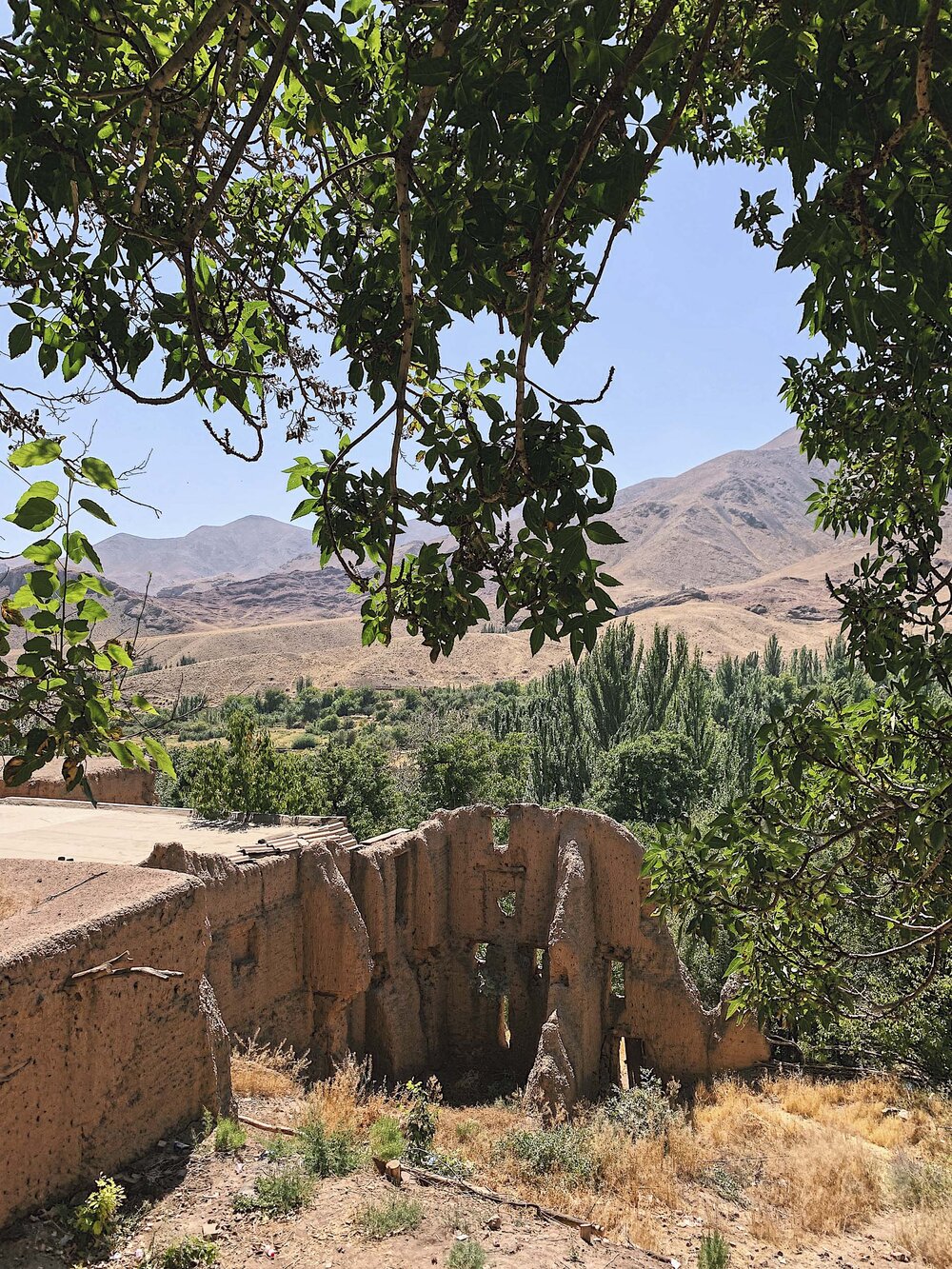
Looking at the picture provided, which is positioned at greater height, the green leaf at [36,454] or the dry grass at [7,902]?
the green leaf at [36,454]

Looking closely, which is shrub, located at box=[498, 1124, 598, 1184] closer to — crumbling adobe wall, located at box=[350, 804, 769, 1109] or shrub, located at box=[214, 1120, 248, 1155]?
crumbling adobe wall, located at box=[350, 804, 769, 1109]

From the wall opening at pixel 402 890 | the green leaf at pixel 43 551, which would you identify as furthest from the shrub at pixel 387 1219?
the wall opening at pixel 402 890

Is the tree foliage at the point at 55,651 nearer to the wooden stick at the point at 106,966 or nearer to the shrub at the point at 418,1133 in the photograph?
the wooden stick at the point at 106,966

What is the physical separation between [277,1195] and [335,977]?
5876mm

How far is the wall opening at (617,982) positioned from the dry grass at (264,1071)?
691 centimetres

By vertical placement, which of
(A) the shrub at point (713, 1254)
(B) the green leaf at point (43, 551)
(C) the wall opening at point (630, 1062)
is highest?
(B) the green leaf at point (43, 551)

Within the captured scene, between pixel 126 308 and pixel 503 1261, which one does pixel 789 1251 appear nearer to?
pixel 503 1261

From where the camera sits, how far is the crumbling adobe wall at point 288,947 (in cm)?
1128

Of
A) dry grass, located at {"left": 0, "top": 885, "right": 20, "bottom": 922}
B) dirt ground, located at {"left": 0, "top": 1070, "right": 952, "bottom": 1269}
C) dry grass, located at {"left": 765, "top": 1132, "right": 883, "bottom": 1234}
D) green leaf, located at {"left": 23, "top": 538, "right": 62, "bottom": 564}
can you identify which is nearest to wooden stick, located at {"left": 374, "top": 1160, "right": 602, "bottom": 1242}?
dirt ground, located at {"left": 0, "top": 1070, "right": 952, "bottom": 1269}

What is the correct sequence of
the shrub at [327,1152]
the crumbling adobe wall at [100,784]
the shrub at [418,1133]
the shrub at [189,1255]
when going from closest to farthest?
the shrub at [189,1255]
the shrub at [327,1152]
the shrub at [418,1133]
the crumbling adobe wall at [100,784]

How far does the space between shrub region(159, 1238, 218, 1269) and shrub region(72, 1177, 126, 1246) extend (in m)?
0.51

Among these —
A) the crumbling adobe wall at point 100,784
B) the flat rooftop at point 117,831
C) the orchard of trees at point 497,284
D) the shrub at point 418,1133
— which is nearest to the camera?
the orchard of trees at point 497,284

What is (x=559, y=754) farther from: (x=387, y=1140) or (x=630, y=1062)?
(x=387, y=1140)

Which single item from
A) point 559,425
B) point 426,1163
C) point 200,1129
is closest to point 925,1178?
point 426,1163
